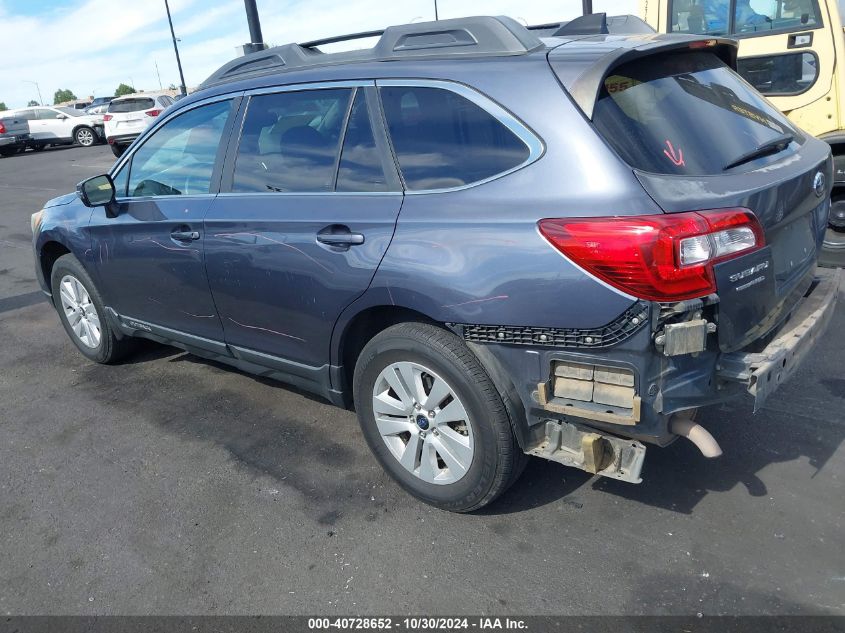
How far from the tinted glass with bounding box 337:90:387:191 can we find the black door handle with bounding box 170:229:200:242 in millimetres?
1006

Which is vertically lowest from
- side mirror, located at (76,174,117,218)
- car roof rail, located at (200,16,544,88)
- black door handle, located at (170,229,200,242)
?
black door handle, located at (170,229,200,242)

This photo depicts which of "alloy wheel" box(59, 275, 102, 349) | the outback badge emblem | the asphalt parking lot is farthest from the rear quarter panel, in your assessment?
"alloy wheel" box(59, 275, 102, 349)

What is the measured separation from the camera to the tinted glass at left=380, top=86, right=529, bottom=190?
2.76m

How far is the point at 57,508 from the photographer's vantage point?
11.2ft

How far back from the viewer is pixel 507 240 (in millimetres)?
2607

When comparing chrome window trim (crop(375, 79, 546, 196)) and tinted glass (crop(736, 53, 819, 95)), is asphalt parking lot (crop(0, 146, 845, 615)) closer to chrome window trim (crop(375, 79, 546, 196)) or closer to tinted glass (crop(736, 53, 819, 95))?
chrome window trim (crop(375, 79, 546, 196))

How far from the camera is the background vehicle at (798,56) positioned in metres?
5.94

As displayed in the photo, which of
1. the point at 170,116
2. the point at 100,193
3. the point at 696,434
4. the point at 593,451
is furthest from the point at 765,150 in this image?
the point at 100,193

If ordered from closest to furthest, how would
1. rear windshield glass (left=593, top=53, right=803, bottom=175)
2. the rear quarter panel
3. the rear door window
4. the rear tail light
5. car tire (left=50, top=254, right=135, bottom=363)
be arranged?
the rear tail light, the rear quarter panel, rear windshield glass (left=593, top=53, right=803, bottom=175), car tire (left=50, top=254, right=135, bottom=363), the rear door window

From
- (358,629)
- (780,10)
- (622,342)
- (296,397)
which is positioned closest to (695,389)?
(622,342)

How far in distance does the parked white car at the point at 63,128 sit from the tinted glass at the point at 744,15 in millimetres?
26203

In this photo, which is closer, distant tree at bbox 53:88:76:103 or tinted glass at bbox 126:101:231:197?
tinted glass at bbox 126:101:231:197

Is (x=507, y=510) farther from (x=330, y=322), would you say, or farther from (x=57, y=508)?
(x=57, y=508)

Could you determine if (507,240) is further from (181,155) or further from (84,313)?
(84,313)
